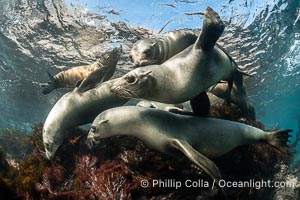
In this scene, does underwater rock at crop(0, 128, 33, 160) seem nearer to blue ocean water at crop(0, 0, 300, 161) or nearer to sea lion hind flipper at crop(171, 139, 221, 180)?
blue ocean water at crop(0, 0, 300, 161)

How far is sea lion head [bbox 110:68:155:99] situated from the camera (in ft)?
11.3

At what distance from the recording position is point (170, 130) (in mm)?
3895

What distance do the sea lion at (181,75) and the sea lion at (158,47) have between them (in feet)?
2.04

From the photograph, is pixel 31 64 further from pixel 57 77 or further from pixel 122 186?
pixel 122 186

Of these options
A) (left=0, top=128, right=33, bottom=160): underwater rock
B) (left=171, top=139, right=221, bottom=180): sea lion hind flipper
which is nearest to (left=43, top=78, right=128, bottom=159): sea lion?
(left=171, top=139, right=221, bottom=180): sea lion hind flipper

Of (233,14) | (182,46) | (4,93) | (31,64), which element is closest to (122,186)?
(182,46)

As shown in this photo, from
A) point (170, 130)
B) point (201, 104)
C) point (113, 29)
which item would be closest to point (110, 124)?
point (170, 130)

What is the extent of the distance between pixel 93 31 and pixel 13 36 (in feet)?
14.2

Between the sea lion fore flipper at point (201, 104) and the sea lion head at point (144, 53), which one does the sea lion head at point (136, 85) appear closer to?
the sea lion head at point (144, 53)

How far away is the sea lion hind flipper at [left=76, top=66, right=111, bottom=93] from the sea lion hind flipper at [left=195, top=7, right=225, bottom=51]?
2440mm

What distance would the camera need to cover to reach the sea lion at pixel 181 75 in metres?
3.47

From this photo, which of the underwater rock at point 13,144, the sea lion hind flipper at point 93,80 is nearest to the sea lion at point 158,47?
the sea lion hind flipper at point 93,80

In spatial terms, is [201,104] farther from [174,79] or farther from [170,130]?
[174,79]

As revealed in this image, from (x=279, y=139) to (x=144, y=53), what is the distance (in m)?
2.86
